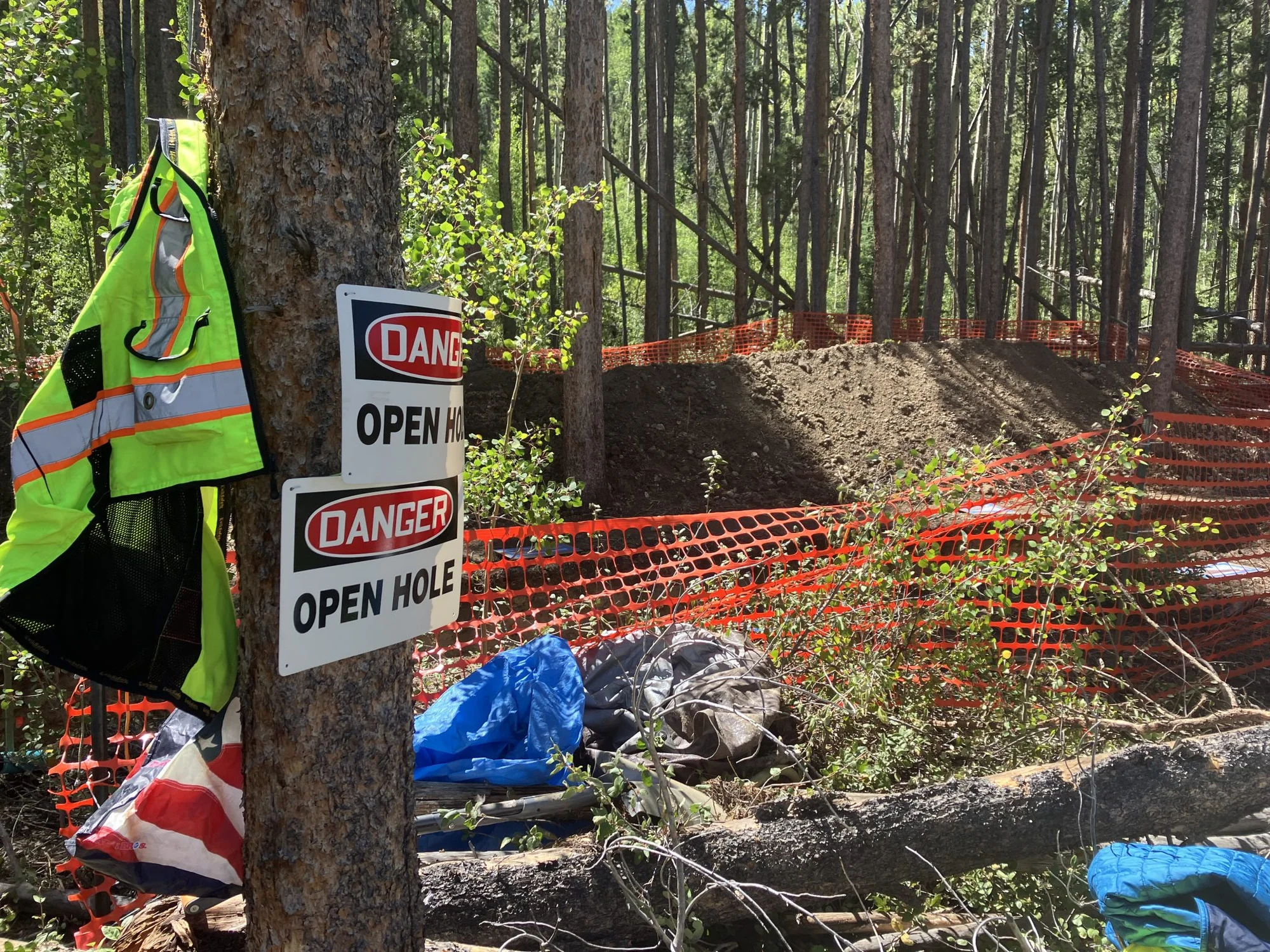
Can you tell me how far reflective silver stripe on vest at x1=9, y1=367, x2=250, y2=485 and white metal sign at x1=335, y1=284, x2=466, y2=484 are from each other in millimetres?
210

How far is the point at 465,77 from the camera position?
11.8 m

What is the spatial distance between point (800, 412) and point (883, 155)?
13.0 ft

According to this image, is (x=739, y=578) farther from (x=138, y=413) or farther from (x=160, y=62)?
(x=160, y=62)

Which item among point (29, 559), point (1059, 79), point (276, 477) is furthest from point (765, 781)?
point (1059, 79)

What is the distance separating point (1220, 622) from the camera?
247 inches

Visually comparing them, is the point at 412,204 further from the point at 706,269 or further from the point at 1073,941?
the point at 706,269

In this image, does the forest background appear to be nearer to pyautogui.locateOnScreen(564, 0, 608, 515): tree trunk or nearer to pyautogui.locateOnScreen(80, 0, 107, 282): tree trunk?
pyautogui.locateOnScreen(80, 0, 107, 282): tree trunk

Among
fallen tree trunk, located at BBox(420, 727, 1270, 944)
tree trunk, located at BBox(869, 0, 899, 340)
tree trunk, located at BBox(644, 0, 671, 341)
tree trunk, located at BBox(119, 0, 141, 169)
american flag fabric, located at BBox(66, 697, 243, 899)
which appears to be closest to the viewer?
american flag fabric, located at BBox(66, 697, 243, 899)

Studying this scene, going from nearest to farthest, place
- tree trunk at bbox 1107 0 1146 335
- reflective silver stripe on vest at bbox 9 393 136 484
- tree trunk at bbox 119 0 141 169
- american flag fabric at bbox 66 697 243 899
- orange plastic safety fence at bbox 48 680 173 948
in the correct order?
1. reflective silver stripe on vest at bbox 9 393 136 484
2. american flag fabric at bbox 66 697 243 899
3. orange plastic safety fence at bbox 48 680 173 948
4. tree trunk at bbox 119 0 141 169
5. tree trunk at bbox 1107 0 1146 335

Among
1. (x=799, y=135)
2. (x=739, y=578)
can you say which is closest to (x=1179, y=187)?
(x=739, y=578)

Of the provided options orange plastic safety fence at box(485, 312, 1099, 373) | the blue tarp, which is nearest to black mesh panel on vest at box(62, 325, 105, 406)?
the blue tarp

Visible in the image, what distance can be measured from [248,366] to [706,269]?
72.6 ft

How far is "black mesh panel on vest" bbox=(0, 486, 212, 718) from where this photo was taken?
69.0 inches

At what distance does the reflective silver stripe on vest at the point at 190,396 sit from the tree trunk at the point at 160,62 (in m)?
8.73
